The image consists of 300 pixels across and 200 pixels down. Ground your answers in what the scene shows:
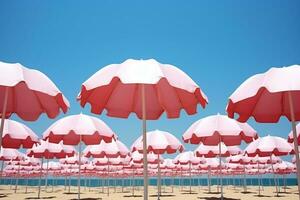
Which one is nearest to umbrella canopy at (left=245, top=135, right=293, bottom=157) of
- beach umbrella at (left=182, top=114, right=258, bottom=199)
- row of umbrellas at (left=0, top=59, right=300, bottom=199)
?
beach umbrella at (left=182, top=114, right=258, bottom=199)

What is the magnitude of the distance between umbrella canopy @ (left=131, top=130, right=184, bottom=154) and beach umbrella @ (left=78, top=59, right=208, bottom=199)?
6.39 metres

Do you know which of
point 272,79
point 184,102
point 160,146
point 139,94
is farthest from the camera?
point 160,146

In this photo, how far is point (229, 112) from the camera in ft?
20.2

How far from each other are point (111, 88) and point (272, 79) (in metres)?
3.07

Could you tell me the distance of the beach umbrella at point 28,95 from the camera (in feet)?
14.6

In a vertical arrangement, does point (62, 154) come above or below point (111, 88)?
below

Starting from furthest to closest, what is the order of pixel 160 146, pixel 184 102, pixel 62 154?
pixel 62 154
pixel 160 146
pixel 184 102

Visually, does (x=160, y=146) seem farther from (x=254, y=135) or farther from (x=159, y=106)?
(x=159, y=106)

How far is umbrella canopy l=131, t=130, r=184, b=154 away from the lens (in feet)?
43.3

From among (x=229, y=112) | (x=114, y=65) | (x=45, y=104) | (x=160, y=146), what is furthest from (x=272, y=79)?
(x=160, y=146)

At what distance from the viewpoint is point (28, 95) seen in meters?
6.27

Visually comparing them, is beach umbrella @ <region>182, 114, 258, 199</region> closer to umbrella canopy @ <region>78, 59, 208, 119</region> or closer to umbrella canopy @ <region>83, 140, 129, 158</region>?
umbrella canopy @ <region>78, 59, 208, 119</region>

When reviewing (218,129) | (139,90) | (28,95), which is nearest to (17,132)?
(28,95)

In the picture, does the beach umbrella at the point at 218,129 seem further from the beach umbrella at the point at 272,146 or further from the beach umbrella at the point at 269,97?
the beach umbrella at the point at 272,146
